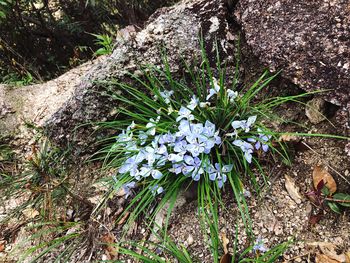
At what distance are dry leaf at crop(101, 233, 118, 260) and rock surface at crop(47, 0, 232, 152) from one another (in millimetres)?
683

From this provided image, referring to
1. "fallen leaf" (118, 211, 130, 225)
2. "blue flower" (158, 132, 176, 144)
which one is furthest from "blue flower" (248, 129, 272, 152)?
"fallen leaf" (118, 211, 130, 225)

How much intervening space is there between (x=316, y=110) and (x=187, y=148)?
0.80 meters

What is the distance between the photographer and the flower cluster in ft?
5.61

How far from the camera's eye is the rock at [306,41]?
1771 millimetres

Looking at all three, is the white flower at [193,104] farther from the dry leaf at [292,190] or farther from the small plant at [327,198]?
the small plant at [327,198]

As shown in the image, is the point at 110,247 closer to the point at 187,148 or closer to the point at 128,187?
the point at 128,187

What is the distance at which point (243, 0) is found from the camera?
7.09 feet

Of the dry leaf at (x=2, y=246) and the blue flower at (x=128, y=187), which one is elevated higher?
the blue flower at (x=128, y=187)

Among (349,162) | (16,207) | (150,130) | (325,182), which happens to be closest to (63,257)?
(16,207)

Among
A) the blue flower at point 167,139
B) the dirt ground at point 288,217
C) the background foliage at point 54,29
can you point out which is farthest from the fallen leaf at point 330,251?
the background foliage at point 54,29

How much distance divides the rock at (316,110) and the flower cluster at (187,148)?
1.10ft

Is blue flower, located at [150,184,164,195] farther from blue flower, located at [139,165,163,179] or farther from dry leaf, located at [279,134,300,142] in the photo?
dry leaf, located at [279,134,300,142]

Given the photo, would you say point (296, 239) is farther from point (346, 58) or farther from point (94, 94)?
point (94, 94)

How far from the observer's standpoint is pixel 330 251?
5.02ft
